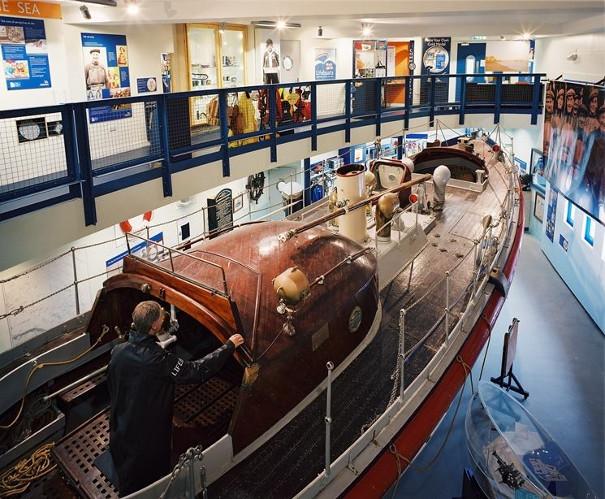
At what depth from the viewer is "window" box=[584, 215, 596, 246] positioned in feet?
29.2

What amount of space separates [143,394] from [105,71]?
6.63 m

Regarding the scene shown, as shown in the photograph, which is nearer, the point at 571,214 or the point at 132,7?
the point at 132,7

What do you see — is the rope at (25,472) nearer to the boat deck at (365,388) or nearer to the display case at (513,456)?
the boat deck at (365,388)

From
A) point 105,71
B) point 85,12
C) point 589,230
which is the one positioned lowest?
point 589,230

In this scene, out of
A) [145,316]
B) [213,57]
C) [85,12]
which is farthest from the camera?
[213,57]

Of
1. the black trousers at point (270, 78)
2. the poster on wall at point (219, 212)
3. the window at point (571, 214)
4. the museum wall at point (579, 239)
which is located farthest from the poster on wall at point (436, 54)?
the poster on wall at point (219, 212)

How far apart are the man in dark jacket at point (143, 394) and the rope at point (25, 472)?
2.22ft

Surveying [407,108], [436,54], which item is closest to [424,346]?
[407,108]

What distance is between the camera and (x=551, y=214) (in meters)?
11.3

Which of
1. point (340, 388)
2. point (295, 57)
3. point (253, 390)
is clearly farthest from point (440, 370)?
point (295, 57)

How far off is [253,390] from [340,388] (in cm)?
99

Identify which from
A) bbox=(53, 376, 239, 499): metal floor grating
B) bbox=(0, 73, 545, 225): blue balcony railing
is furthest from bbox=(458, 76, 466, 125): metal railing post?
bbox=(53, 376, 239, 499): metal floor grating

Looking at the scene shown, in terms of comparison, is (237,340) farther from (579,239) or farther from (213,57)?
(213,57)

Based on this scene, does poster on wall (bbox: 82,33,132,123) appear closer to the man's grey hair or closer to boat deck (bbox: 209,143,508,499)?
boat deck (bbox: 209,143,508,499)
